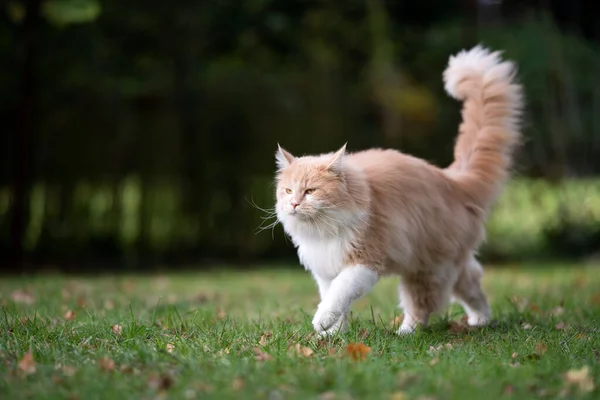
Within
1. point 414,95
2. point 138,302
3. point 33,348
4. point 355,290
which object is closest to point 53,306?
point 138,302

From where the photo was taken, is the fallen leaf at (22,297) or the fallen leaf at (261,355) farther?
the fallen leaf at (22,297)

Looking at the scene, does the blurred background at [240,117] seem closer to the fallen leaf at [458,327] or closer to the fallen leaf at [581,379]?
the fallen leaf at [458,327]

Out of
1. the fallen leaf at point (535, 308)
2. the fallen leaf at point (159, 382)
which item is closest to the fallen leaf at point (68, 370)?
the fallen leaf at point (159, 382)

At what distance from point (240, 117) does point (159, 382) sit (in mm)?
8560

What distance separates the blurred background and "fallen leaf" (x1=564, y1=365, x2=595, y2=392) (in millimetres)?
8050

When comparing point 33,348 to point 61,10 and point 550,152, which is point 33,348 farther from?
point 550,152

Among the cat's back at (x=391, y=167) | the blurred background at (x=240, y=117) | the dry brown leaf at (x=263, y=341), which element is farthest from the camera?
the blurred background at (x=240, y=117)

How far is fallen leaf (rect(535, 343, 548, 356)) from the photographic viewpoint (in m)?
3.75

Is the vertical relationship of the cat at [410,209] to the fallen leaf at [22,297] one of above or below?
above

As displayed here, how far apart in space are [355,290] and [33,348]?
66.1 inches

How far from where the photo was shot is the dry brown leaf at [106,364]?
10.7ft

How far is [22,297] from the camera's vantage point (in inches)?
256

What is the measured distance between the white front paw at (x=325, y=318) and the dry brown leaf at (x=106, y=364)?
1.20m

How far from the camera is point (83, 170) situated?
11.0 m
